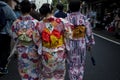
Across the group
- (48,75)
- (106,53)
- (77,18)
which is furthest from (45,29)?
(106,53)

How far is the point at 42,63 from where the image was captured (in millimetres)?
5809

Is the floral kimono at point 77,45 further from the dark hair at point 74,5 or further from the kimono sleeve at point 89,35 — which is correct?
the dark hair at point 74,5

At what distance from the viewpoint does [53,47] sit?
18.4ft

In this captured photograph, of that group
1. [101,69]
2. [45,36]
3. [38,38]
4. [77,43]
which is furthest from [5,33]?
[45,36]

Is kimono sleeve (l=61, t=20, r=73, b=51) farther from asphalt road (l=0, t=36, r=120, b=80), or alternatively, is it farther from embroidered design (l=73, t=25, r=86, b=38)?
asphalt road (l=0, t=36, r=120, b=80)

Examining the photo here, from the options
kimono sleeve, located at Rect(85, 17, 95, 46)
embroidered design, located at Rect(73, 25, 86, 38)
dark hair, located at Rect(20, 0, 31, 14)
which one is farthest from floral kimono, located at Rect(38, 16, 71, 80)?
kimono sleeve, located at Rect(85, 17, 95, 46)

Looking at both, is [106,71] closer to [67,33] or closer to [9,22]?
[9,22]

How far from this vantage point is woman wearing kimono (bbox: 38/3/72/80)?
18.5ft

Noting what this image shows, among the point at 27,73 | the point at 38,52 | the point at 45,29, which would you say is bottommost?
the point at 27,73

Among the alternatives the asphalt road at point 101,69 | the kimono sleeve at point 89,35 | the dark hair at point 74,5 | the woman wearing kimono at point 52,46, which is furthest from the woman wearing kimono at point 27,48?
the asphalt road at point 101,69

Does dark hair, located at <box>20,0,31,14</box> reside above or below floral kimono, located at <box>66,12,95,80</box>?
above

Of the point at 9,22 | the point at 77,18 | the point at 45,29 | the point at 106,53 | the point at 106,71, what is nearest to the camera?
the point at 45,29

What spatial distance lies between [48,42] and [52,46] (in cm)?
8

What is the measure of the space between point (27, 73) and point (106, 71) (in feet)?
13.2
